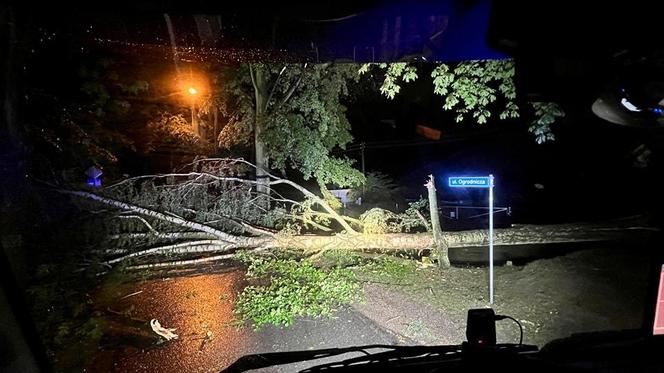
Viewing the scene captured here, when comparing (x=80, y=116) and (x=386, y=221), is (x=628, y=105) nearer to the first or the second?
(x=386, y=221)

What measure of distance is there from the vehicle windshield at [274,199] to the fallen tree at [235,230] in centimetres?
5

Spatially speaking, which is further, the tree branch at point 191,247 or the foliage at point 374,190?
the foliage at point 374,190

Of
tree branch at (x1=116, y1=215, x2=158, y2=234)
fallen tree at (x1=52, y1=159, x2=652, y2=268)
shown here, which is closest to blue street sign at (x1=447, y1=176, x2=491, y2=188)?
fallen tree at (x1=52, y1=159, x2=652, y2=268)

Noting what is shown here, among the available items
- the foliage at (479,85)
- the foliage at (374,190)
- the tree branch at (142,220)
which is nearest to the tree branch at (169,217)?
the tree branch at (142,220)

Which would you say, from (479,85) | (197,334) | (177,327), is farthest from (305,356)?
(479,85)

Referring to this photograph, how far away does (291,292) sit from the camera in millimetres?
7070

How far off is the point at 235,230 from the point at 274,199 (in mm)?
1144

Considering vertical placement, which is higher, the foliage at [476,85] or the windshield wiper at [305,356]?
the foliage at [476,85]

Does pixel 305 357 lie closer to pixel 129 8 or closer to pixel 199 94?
pixel 129 8

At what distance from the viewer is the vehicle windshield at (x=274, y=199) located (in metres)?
2.42

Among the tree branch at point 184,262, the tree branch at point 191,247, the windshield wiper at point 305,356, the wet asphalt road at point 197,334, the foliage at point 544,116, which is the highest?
the foliage at point 544,116

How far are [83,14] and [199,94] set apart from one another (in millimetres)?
11339

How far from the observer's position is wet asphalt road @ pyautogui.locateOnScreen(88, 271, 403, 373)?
195 inches

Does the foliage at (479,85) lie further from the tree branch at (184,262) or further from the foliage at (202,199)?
the tree branch at (184,262)
